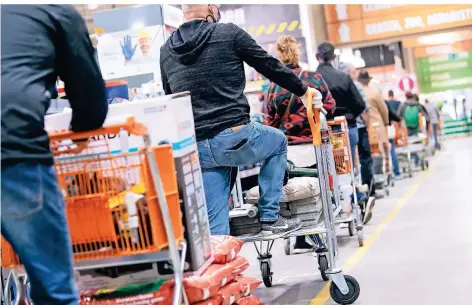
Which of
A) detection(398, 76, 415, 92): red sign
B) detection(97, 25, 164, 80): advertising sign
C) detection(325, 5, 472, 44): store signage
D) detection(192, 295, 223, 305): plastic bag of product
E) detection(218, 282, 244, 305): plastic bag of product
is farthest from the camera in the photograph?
detection(398, 76, 415, 92): red sign

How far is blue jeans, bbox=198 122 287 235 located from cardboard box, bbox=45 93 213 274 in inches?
48.8

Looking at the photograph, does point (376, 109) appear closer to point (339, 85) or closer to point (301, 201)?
point (339, 85)

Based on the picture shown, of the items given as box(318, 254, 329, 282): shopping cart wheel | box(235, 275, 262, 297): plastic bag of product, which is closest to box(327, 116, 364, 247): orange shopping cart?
box(318, 254, 329, 282): shopping cart wheel

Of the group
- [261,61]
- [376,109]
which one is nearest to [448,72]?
[376,109]

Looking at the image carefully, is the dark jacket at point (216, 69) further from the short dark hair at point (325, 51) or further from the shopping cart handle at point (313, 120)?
the short dark hair at point (325, 51)

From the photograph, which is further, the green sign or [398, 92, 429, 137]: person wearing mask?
the green sign

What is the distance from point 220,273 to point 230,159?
4.28 feet

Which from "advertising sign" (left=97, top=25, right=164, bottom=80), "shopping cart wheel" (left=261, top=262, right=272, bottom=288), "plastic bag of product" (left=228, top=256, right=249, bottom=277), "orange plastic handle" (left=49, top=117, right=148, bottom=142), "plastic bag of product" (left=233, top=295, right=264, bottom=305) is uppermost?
"advertising sign" (left=97, top=25, right=164, bottom=80)

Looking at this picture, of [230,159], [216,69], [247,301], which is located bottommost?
[247,301]

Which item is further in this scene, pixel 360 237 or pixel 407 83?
pixel 407 83

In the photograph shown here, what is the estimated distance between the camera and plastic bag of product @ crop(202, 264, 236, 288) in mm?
4312

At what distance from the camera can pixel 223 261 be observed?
15.1 feet

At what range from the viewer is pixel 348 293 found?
20.1 feet

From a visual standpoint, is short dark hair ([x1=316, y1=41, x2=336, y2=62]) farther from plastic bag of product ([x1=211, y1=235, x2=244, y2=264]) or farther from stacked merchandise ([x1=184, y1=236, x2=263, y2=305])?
plastic bag of product ([x1=211, y1=235, x2=244, y2=264])
